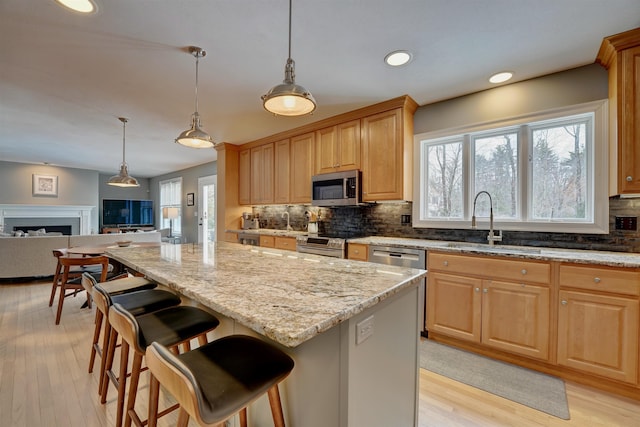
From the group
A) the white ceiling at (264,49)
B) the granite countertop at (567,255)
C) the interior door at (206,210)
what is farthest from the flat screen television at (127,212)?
the granite countertop at (567,255)

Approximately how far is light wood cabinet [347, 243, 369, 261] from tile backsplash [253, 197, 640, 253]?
0.62m

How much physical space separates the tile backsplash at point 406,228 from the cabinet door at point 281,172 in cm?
41

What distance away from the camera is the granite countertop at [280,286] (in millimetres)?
780

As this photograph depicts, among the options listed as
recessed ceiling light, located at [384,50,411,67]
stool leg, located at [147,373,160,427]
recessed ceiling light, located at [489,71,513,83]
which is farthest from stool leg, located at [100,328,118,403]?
recessed ceiling light, located at [489,71,513,83]

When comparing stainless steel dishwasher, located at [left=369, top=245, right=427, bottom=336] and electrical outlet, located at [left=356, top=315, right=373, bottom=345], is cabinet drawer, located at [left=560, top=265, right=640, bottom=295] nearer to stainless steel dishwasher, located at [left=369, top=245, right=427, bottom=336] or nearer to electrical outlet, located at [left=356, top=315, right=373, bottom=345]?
stainless steel dishwasher, located at [left=369, top=245, right=427, bottom=336]

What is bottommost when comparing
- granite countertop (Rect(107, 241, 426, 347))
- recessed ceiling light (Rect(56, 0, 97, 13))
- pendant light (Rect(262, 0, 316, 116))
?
granite countertop (Rect(107, 241, 426, 347))

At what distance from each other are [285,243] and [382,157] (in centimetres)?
173

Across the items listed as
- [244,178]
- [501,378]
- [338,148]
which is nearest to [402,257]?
[501,378]

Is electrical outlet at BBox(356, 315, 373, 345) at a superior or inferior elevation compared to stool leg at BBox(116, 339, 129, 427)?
superior

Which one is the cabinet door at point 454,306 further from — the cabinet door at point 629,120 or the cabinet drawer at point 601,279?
the cabinet door at point 629,120

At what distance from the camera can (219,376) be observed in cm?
92

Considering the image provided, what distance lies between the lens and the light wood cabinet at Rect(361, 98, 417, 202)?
298 cm

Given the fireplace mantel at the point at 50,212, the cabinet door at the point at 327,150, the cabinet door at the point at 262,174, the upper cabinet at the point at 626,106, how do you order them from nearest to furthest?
the upper cabinet at the point at 626,106
the cabinet door at the point at 327,150
the cabinet door at the point at 262,174
the fireplace mantel at the point at 50,212

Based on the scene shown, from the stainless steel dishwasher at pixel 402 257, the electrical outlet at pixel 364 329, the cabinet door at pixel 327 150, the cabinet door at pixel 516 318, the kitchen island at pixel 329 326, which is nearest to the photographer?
the kitchen island at pixel 329 326
